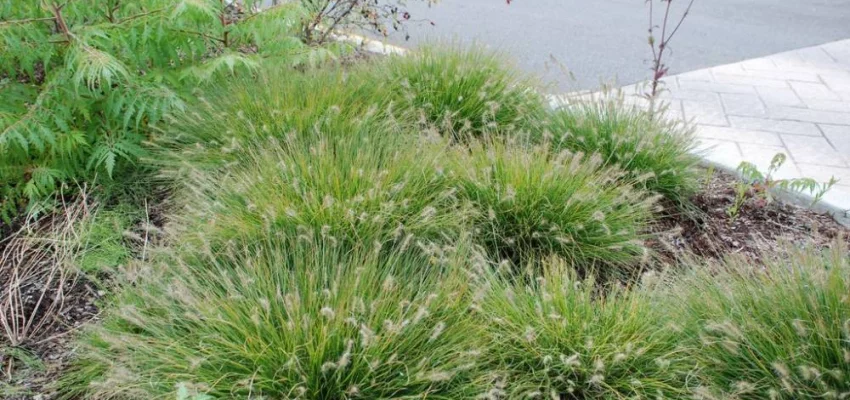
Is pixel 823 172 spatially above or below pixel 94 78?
below

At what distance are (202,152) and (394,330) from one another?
2.00 m

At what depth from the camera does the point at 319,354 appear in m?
2.15

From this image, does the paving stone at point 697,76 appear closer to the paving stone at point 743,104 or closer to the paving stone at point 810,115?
the paving stone at point 743,104

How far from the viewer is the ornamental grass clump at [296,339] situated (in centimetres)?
216

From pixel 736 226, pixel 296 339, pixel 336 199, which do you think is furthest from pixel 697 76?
pixel 296 339

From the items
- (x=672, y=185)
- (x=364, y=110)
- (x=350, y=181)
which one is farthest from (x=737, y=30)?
(x=350, y=181)

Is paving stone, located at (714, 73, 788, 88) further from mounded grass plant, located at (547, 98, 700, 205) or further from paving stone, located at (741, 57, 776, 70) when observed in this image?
mounded grass plant, located at (547, 98, 700, 205)

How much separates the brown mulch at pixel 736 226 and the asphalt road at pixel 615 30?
266 cm

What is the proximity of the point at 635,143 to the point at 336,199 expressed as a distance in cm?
189

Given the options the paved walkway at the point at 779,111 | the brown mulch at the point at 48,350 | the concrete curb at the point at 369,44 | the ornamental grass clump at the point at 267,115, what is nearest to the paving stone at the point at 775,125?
the paved walkway at the point at 779,111

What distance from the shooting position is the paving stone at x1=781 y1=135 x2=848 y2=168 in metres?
5.20

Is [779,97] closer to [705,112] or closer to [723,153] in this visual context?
[705,112]

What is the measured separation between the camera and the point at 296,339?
2.19m

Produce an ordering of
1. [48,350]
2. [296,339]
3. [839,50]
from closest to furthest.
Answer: [296,339] < [48,350] < [839,50]
